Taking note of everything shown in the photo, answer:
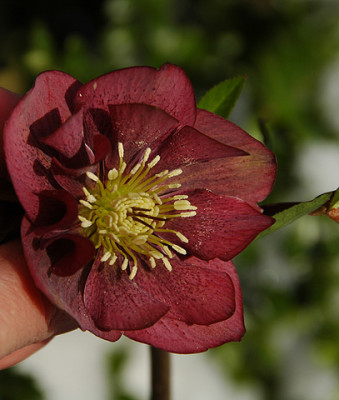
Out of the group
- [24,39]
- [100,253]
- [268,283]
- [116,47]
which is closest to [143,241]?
[100,253]

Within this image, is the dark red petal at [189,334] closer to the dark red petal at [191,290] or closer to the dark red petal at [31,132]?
the dark red petal at [191,290]

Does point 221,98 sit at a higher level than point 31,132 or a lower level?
lower

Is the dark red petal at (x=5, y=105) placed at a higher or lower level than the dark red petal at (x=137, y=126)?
higher

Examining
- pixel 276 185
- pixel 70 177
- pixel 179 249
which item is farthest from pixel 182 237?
pixel 276 185

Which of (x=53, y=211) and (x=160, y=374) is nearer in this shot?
(x=53, y=211)

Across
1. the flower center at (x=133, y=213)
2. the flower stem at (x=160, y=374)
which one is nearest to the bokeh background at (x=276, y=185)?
the flower stem at (x=160, y=374)

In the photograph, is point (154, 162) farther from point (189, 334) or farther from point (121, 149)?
point (189, 334)

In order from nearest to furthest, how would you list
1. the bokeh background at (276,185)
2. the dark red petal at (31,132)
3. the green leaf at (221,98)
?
1. the dark red petal at (31,132)
2. the green leaf at (221,98)
3. the bokeh background at (276,185)
